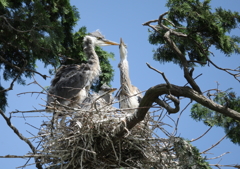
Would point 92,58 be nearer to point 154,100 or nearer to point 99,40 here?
point 99,40

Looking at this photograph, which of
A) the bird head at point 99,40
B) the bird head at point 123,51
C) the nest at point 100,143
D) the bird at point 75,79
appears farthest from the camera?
the bird head at point 99,40

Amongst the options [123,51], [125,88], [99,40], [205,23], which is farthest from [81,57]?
[205,23]

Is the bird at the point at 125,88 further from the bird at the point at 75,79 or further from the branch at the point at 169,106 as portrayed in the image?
the branch at the point at 169,106

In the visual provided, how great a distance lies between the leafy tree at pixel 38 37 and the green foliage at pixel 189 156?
1.83m

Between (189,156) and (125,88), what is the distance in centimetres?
190

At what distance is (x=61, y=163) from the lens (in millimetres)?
3561

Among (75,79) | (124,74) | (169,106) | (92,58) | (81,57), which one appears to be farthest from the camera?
(81,57)

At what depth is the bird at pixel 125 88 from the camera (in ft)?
16.1

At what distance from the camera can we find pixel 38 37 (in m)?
4.76

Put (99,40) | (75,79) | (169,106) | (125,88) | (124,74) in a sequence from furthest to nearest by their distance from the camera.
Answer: (99,40), (75,79), (124,74), (125,88), (169,106)

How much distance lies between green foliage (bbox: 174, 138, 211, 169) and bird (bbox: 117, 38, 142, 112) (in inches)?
60.3

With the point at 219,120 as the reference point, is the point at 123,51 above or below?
above

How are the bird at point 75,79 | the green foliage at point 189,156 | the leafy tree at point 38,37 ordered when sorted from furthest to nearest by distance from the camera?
the bird at point 75,79
the leafy tree at point 38,37
the green foliage at point 189,156

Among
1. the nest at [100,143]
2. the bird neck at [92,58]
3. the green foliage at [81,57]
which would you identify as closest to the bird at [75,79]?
the bird neck at [92,58]
